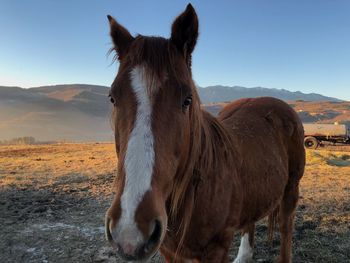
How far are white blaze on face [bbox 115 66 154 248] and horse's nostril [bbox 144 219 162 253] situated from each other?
0.08 meters

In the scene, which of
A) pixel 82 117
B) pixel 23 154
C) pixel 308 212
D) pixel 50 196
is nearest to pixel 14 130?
pixel 82 117

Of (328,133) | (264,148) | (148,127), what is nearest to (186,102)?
(148,127)

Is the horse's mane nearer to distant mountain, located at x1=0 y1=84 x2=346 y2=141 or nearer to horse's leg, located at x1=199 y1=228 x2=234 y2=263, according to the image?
horse's leg, located at x1=199 y1=228 x2=234 y2=263

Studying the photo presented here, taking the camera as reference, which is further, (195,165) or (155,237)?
(195,165)

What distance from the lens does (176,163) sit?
179 centimetres

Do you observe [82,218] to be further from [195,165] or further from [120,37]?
[120,37]

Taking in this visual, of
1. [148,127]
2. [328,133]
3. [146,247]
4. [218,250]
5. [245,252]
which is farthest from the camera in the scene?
[328,133]

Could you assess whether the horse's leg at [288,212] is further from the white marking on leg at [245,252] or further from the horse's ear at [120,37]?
the horse's ear at [120,37]

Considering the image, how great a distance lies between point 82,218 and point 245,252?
2.76 metres

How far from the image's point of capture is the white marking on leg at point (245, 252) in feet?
13.1

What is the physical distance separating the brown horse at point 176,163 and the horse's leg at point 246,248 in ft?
2.52

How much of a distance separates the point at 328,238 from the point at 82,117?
58.8m

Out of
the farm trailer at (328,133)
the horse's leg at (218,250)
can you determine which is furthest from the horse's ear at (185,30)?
the farm trailer at (328,133)

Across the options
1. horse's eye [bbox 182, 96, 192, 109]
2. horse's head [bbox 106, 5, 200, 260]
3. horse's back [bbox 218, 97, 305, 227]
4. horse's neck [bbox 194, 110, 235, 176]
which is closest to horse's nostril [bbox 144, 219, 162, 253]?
horse's head [bbox 106, 5, 200, 260]
